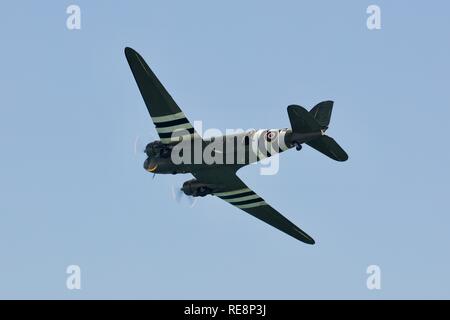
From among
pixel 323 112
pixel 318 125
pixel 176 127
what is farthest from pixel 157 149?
pixel 323 112

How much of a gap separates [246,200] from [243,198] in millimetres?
351

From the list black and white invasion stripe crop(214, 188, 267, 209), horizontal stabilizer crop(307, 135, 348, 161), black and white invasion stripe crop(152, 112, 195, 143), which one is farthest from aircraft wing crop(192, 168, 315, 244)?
horizontal stabilizer crop(307, 135, 348, 161)

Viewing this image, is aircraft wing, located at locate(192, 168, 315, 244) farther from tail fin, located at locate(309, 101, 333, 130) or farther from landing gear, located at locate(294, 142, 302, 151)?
tail fin, located at locate(309, 101, 333, 130)

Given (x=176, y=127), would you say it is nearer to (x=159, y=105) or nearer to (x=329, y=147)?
(x=159, y=105)

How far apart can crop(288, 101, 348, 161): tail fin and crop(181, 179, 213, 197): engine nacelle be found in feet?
33.0

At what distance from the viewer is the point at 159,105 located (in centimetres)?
6519

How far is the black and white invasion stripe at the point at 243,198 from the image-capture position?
2808 inches

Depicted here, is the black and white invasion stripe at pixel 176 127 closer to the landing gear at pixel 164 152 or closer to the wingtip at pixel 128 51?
the landing gear at pixel 164 152

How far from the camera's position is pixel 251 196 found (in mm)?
72062
